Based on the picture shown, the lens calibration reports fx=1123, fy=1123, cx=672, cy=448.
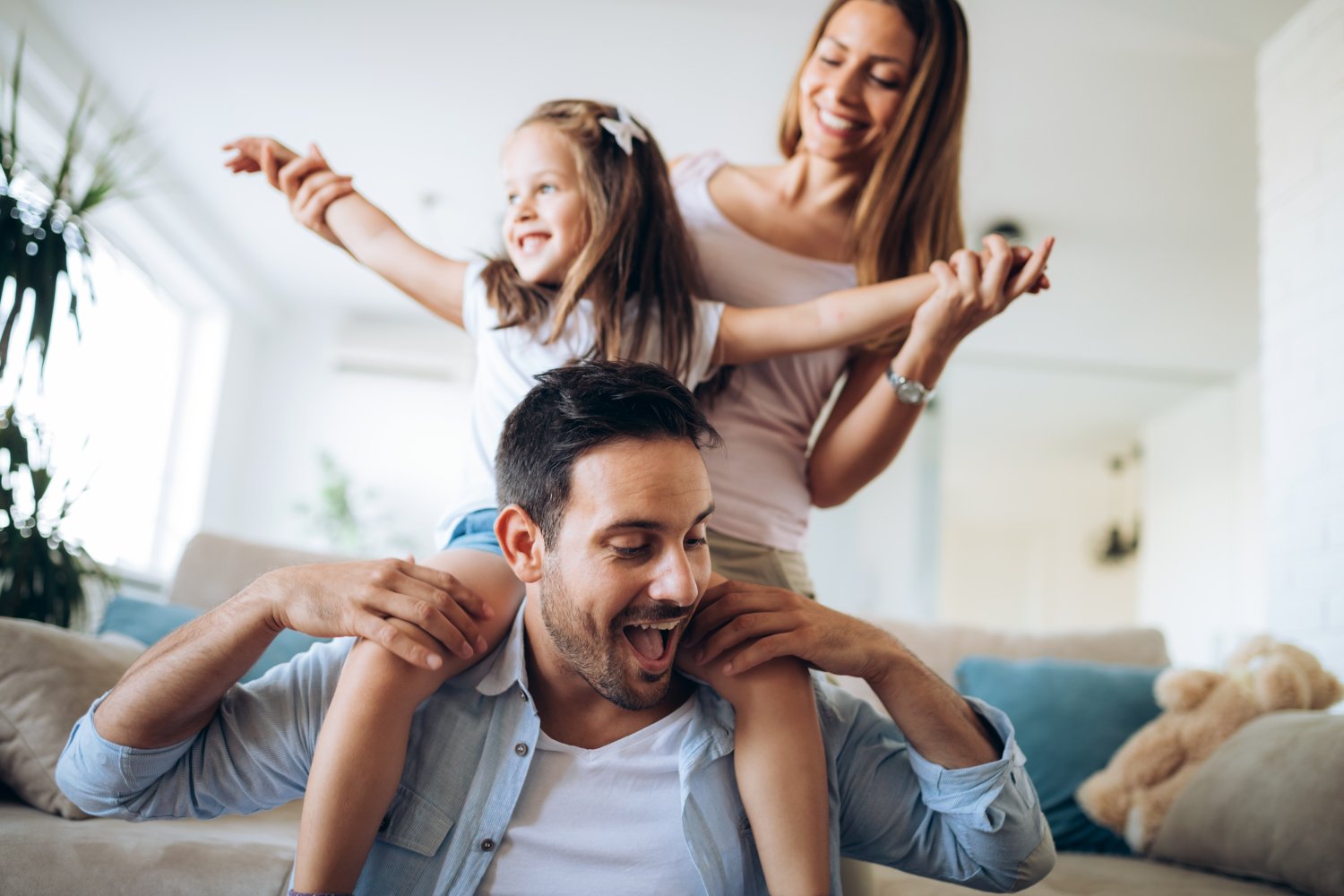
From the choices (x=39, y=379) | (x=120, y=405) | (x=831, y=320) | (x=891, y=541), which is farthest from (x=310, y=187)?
(x=891, y=541)

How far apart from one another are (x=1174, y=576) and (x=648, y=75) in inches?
191

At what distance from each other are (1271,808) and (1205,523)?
5547mm

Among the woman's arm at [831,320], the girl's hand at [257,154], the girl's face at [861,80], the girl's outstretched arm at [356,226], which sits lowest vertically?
the woman's arm at [831,320]

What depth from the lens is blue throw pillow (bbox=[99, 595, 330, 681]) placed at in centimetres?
221

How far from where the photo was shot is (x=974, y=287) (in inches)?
56.9

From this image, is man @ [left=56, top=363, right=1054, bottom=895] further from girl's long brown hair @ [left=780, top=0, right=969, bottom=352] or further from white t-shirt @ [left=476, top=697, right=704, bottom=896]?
girl's long brown hair @ [left=780, top=0, right=969, bottom=352]

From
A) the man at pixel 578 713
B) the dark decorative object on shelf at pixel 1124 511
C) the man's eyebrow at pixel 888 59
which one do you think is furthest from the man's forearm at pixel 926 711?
the dark decorative object on shelf at pixel 1124 511

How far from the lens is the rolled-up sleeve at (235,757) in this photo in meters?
Result: 1.27

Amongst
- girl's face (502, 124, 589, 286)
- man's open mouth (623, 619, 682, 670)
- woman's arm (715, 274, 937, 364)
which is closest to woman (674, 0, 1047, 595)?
woman's arm (715, 274, 937, 364)

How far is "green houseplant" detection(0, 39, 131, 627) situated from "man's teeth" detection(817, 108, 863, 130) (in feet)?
7.89

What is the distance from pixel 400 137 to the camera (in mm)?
5012

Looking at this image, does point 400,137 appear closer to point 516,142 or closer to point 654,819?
point 516,142

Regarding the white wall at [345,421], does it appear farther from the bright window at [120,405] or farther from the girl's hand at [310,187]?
the girl's hand at [310,187]

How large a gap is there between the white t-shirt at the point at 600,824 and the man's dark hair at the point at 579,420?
28 centimetres
